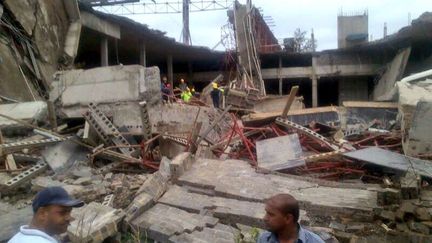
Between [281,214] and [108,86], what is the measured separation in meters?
6.95

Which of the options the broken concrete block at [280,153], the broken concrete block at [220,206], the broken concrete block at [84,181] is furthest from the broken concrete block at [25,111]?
the broken concrete block at [280,153]

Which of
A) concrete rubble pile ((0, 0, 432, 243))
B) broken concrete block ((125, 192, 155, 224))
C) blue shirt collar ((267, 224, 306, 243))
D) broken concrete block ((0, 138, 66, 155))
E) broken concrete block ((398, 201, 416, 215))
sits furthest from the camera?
broken concrete block ((0, 138, 66, 155))

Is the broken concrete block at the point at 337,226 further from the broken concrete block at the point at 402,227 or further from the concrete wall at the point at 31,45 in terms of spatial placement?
the concrete wall at the point at 31,45

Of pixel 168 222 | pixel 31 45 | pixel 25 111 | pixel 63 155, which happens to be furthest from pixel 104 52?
pixel 168 222

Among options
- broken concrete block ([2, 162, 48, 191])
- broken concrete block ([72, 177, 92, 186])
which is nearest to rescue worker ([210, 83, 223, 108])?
broken concrete block ([2, 162, 48, 191])

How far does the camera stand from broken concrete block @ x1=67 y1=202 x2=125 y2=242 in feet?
14.8

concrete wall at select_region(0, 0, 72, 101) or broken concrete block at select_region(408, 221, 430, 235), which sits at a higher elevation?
concrete wall at select_region(0, 0, 72, 101)

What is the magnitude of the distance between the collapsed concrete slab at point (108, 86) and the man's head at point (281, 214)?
634cm

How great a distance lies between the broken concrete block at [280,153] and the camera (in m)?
7.03

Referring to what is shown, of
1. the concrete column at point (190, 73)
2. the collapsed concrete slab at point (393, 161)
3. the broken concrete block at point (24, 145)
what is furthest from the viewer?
the concrete column at point (190, 73)

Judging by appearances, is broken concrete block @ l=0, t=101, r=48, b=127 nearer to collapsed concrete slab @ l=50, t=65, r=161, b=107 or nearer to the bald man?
collapsed concrete slab @ l=50, t=65, r=161, b=107

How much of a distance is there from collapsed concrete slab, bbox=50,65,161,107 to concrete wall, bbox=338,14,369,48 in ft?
72.5

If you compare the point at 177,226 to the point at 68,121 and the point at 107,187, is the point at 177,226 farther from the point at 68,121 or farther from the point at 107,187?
the point at 68,121

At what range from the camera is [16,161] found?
7.68m
